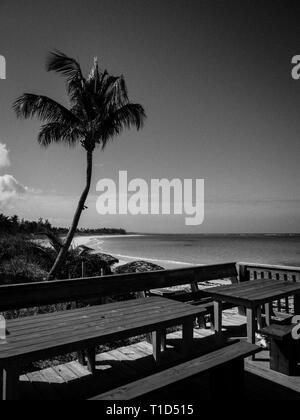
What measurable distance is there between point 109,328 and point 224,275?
356cm

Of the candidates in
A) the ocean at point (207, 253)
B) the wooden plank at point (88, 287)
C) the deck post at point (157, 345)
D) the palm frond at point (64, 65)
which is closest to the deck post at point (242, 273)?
the wooden plank at point (88, 287)

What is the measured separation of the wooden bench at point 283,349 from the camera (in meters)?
3.25

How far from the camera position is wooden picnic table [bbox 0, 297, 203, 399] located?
2037mm

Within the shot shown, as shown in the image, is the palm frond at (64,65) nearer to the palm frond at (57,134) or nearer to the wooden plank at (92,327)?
the palm frond at (57,134)

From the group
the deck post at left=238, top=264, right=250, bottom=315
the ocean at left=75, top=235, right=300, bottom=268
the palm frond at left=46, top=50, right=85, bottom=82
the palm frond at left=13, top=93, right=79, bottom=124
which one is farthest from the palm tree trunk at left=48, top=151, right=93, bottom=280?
the ocean at left=75, top=235, right=300, bottom=268

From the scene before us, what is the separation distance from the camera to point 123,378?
3.06 m

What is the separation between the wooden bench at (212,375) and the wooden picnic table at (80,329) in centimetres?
59

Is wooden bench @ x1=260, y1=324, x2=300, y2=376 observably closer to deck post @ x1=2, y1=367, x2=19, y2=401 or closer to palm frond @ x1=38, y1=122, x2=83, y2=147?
deck post @ x1=2, y1=367, x2=19, y2=401

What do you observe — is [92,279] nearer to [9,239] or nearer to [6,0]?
[6,0]

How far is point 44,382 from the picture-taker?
326cm

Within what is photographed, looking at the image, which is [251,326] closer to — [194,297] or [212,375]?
[194,297]

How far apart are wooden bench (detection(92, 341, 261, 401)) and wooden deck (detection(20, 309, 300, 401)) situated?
1.77 feet

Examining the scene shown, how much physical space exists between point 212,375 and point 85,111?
991 centimetres
